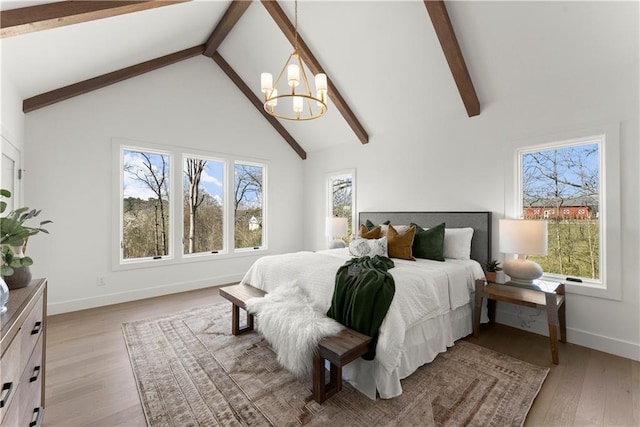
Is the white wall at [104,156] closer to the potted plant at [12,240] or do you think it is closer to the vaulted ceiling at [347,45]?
the vaulted ceiling at [347,45]

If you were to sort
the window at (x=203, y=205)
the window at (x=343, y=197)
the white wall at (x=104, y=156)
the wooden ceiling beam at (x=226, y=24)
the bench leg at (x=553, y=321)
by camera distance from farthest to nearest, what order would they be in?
the window at (x=343, y=197), the window at (x=203, y=205), the wooden ceiling beam at (x=226, y=24), the white wall at (x=104, y=156), the bench leg at (x=553, y=321)

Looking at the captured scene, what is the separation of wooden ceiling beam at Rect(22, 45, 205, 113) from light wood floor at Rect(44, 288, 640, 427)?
8.38 feet

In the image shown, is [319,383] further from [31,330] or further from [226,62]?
[226,62]

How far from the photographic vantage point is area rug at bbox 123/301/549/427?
1.67 meters

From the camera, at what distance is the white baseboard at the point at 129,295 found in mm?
3426

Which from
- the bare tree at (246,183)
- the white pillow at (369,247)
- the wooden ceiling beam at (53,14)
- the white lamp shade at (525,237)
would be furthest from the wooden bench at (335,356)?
the bare tree at (246,183)

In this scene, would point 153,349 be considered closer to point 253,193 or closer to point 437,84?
point 253,193

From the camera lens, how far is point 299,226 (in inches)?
235

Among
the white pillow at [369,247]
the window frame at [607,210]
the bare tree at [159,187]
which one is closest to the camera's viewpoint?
the window frame at [607,210]

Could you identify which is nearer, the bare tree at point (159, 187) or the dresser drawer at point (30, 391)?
the dresser drawer at point (30, 391)

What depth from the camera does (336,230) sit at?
4.61 metres

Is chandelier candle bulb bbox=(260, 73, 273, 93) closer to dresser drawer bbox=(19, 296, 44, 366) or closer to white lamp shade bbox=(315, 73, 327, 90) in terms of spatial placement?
white lamp shade bbox=(315, 73, 327, 90)

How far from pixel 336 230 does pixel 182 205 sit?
253 centimetres

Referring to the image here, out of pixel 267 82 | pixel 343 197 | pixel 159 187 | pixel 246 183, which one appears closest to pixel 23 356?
pixel 267 82
